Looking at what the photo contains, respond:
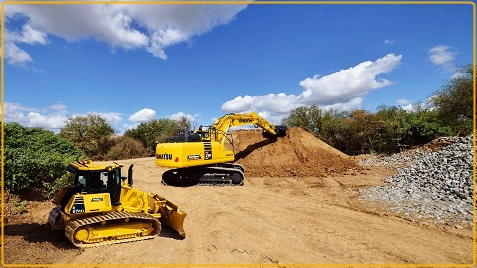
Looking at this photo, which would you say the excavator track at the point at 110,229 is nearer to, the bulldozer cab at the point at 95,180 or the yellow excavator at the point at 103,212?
the yellow excavator at the point at 103,212

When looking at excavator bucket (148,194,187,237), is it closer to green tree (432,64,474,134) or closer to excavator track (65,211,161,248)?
excavator track (65,211,161,248)

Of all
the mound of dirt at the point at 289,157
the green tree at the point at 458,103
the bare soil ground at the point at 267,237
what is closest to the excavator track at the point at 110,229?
the bare soil ground at the point at 267,237

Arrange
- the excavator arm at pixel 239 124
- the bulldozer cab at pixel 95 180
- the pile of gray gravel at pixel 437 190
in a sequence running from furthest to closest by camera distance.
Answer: the excavator arm at pixel 239 124 < the pile of gray gravel at pixel 437 190 < the bulldozer cab at pixel 95 180

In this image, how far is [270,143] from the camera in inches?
738

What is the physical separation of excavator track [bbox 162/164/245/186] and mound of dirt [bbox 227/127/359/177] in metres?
2.66

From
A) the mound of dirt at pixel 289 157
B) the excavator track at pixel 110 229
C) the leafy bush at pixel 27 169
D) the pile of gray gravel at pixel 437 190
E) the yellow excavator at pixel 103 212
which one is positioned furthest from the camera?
the mound of dirt at pixel 289 157

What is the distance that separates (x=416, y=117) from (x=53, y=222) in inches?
937

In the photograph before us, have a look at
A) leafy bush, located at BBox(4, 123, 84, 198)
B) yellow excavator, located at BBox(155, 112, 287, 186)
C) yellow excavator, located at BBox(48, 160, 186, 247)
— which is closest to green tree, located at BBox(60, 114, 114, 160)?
leafy bush, located at BBox(4, 123, 84, 198)

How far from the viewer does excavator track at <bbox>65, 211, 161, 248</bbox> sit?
606cm

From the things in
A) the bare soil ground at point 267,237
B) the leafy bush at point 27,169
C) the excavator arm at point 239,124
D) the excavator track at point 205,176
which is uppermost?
the excavator arm at point 239,124

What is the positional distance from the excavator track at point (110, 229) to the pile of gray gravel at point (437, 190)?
6.84 m

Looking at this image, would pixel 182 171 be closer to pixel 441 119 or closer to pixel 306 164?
pixel 306 164

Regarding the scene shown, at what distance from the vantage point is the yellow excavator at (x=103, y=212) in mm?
6191

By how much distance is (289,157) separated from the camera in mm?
17875
